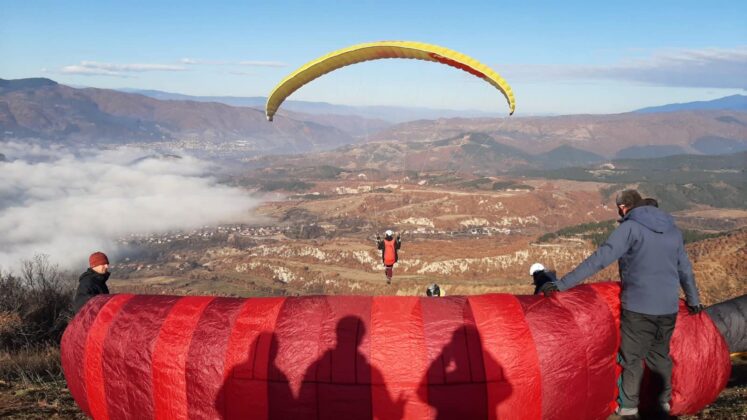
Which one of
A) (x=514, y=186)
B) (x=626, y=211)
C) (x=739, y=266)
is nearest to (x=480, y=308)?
(x=626, y=211)

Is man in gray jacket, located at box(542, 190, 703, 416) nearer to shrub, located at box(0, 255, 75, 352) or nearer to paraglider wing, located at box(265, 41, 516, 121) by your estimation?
paraglider wing, located at box(265, 41, 516, 121)

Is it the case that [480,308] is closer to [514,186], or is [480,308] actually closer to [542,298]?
[542,298]

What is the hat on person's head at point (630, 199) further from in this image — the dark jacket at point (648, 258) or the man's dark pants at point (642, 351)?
the man's dark pants at point (642, 351)

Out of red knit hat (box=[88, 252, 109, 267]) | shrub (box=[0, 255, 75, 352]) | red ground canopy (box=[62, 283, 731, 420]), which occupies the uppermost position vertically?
red knit hat (box=[88, 252, 109, 267])

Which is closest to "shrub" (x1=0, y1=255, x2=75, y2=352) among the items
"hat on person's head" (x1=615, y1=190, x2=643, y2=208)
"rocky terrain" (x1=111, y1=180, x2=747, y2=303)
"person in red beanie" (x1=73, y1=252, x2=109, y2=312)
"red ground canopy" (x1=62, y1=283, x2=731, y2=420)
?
"person in red beanie" (x1=73, y1=252, x2=109, y2=312)

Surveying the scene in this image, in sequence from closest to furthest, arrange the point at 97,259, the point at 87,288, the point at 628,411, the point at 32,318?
1. the point at 628,411
2. the point at 87,288
3. the point at 97,259
4. the point at 32,318

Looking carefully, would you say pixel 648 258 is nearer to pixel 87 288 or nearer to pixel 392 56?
pixel 87 288

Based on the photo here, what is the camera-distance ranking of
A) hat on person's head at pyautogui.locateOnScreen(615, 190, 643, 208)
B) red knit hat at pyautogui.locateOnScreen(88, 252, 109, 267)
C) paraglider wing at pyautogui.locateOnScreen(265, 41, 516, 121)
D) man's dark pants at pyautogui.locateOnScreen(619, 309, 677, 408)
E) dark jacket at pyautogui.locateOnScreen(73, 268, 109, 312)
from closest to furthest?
man's dark pants at pyautogui.locateOnScreen(619, 309, 677, 408)
hat on person's head at pyautogui.locateOnScreen(615, 190, 643, 208)
dark jacket at pyautogui.locateOnScreen(73, 268, 109, 312)
red knit hat at pyautogui.locateOnScreen(88, 252, 109, 267)
paraglider wing at pyautogui.locateOnScreen(265, 41, 516, 121)

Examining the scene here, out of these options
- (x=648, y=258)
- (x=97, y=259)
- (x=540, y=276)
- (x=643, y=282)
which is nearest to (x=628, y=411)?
(x=643, y=282)
